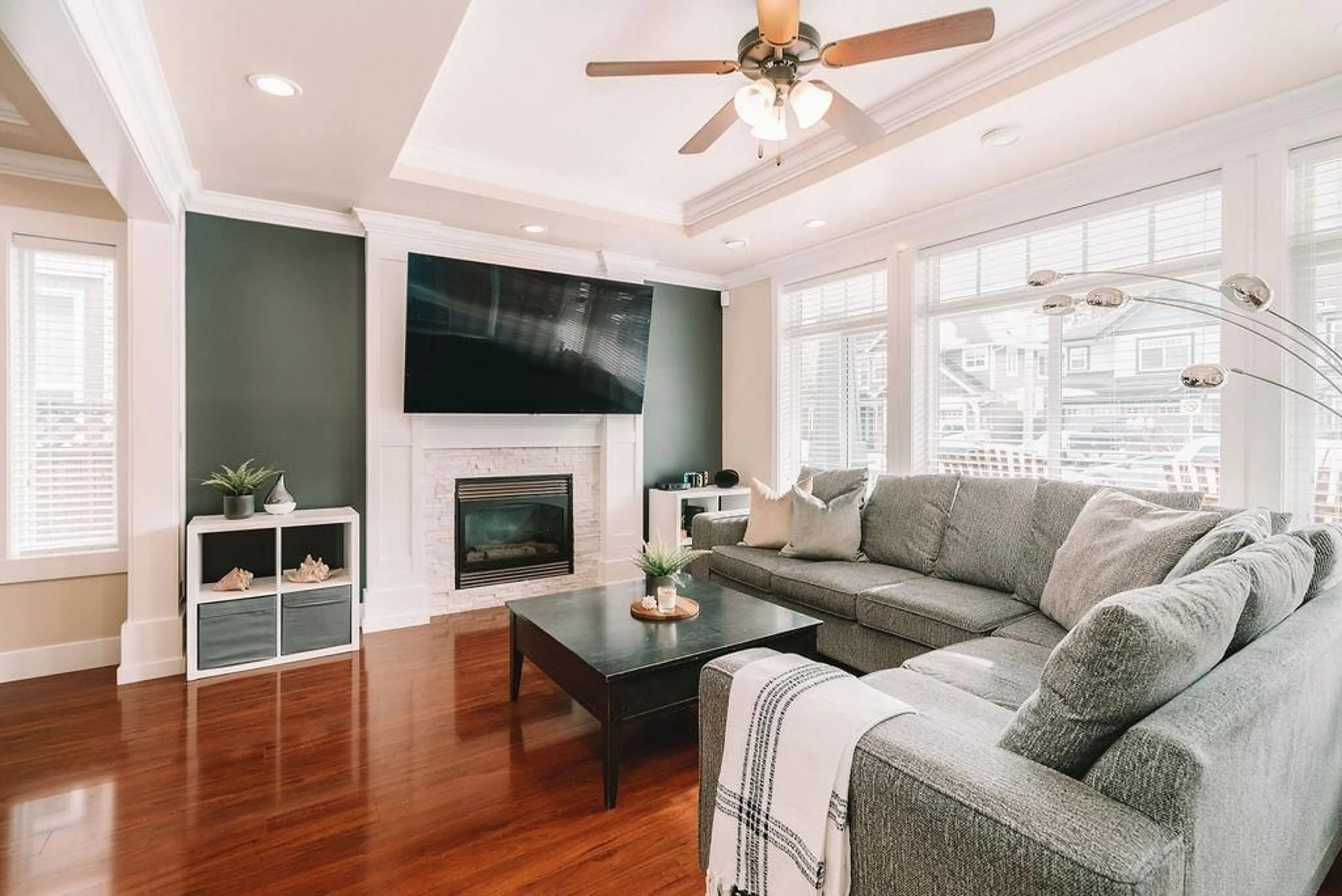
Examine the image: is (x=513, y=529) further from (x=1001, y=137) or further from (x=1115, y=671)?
(x=1115, y=671)

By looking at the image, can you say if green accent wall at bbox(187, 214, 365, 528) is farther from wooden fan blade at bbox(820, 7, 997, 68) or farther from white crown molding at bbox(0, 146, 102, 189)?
wooden fan blade at bbox(820, 7, 997, 68)

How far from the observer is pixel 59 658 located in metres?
3.20

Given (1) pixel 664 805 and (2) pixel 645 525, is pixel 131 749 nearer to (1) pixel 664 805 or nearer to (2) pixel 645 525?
(1) pixel 664 805

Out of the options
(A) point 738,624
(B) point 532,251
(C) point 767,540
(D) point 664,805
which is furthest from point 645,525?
(D) point 664,805

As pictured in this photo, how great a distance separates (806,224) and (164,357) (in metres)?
3.63

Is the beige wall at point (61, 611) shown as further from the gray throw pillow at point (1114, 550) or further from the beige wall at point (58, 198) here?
the gray throw pillow at point (1114, 550)

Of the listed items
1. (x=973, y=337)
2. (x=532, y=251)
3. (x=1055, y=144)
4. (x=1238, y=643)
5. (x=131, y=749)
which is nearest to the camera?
(x=1238, y=643)

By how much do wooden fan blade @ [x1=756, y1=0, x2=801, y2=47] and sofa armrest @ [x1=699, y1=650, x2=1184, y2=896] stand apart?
1.92 m

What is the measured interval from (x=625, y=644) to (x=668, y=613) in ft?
1.02

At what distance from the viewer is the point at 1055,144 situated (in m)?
2.88

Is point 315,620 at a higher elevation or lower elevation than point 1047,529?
lower

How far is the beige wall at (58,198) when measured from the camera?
3062 millimetres

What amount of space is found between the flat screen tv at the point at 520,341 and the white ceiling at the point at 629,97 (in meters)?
0.43

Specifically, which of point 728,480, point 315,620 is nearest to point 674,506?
point 728,480
